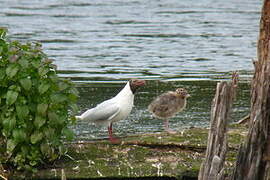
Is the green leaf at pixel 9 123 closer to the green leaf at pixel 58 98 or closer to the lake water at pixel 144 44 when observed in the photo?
the green leaf at pixel 58 98

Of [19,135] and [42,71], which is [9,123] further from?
[42,71]

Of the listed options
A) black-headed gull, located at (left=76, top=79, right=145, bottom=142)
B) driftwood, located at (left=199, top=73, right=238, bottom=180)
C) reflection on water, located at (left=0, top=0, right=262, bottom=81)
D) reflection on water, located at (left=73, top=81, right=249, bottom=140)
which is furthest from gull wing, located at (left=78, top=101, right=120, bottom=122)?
reflection on water, located at (left=0, top=0, right=262, bottom=81)

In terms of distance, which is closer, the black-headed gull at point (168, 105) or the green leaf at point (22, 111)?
the green leaf at point (22, 111)

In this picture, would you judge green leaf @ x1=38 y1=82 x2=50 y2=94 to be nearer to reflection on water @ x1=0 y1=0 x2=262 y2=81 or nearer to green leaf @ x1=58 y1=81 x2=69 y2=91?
green leaf @ x1=58 y1=81 x2=69 y2=91

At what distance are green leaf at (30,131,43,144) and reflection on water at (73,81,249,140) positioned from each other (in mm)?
3157

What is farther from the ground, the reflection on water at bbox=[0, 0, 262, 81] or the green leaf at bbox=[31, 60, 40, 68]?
the green leaf at bbox=[31, 60, 40, 68]

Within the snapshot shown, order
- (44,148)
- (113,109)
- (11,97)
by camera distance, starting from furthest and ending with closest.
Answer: (113,109), (44,148), (11,97)

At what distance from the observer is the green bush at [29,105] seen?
866cm

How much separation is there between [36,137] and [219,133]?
2.21m

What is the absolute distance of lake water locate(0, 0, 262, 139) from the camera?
15.4 m

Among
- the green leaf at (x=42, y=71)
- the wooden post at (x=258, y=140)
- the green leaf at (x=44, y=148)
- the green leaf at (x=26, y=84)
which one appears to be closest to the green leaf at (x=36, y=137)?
the green leaf at (x=44, y=148)

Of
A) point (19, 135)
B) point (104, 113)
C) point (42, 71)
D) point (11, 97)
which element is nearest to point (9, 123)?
point (19, 135)

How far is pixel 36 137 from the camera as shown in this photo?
872 centimetres

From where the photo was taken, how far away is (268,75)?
725cm
